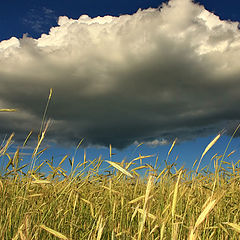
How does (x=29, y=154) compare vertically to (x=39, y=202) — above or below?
above

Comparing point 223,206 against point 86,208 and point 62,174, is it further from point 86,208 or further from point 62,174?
point 62,174

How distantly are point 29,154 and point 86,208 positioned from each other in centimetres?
86

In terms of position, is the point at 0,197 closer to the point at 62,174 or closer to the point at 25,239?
the point at 62,174

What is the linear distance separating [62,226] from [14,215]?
1.47 feet

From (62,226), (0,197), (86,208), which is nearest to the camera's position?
(62,226)

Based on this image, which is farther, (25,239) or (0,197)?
(0,197)

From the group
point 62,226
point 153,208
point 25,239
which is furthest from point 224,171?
point 25,239

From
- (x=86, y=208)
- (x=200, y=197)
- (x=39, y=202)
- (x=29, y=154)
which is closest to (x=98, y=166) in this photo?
(x=86, y=208)

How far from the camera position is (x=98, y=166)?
3.15 metres

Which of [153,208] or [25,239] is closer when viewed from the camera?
[25,239]

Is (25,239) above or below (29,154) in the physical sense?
below

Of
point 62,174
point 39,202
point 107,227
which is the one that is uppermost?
point 62,174

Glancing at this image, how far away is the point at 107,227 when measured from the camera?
8.03 ft

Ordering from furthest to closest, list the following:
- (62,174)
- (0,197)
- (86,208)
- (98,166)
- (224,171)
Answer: (224,171) < (62,174) < (98,166) < (86,208) < (0,197)
